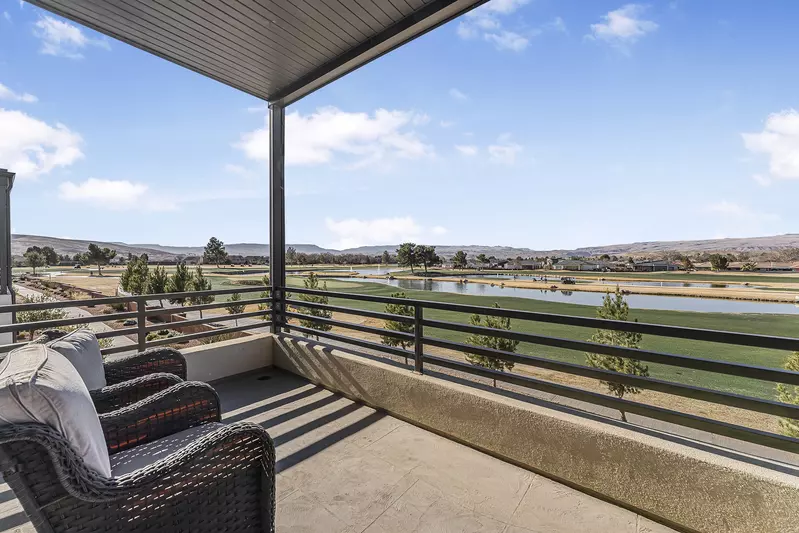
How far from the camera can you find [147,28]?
8.73ft

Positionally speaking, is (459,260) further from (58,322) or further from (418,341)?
(58,322)

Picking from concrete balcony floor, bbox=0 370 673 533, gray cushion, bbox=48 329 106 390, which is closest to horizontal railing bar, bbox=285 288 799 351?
concrete balcony floor, bbox=0 370 673 533

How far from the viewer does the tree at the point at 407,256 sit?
6203 mm

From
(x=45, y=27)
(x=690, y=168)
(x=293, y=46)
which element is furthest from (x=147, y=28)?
(x=690, y=168)

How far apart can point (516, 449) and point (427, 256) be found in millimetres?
4717

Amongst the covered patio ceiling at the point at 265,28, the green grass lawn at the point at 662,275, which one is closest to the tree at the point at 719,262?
the green grass lawn at the point at 662,275

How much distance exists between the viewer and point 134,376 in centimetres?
204

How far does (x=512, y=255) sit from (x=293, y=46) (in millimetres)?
4637

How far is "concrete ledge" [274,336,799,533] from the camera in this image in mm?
1395

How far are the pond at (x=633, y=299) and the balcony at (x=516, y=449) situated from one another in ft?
7.10

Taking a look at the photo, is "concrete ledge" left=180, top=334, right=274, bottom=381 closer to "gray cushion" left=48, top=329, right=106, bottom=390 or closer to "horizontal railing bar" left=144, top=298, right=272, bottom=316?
"horizontal railing bar" left=144, top=298, right=272, bottom=316

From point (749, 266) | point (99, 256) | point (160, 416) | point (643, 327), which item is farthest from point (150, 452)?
point (99, 256)

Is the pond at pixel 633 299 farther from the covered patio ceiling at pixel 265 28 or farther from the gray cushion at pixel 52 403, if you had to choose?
the gray cushion at pixel 52 403

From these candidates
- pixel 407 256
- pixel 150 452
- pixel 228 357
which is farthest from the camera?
pixel 407 256
